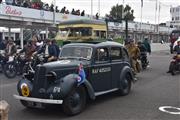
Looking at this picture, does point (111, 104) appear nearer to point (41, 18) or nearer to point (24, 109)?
point (24, 109)

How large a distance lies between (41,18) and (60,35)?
559 inches

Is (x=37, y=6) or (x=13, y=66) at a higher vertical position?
(x=37, y=6)

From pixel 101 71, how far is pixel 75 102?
1.57 metres

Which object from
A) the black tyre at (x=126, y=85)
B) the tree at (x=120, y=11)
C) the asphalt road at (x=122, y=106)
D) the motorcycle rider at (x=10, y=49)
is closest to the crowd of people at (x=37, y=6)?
the motorcycle rider at (x=10, y=49)

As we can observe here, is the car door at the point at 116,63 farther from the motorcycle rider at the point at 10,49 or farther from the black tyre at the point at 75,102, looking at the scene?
the motorcycle rider at the point at 10,49

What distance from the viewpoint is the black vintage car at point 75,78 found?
812cm

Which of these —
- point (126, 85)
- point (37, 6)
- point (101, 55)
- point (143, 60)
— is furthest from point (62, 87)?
point (37, 6)

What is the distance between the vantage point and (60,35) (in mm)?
22125

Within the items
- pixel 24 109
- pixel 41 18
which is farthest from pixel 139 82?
pixel 41 18

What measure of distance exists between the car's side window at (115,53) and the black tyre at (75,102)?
6.79 feet

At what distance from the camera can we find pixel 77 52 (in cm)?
970

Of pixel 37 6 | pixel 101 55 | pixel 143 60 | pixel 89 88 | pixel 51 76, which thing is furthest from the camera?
pixel 37 6

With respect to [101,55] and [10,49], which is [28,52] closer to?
[10,49]

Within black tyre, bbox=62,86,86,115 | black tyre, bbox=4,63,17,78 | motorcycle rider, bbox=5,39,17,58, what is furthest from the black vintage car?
motorcycle rider, bbox=5,39,17,58
